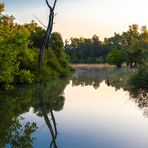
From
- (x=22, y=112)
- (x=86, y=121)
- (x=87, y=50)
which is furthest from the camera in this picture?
(x=87, y=50)

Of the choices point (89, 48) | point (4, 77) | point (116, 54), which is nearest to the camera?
point (4, 77)

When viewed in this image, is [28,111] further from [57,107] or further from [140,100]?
[140,100]

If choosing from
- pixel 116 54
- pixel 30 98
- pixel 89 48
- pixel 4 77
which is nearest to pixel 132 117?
pixel 30 98

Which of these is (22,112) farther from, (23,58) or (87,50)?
(87,50)

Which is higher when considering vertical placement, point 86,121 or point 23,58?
point 23,58

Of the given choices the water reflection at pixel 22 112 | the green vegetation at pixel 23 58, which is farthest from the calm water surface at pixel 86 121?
the green vegetation at pixel 23 58

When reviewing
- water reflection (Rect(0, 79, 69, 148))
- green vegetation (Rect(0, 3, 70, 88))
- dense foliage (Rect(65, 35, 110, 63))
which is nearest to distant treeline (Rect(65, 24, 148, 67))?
dense foliage (Rect(65, 35, 110, 63))

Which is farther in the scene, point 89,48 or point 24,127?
point 89,48

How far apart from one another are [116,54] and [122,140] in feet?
243

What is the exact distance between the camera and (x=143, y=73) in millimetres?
25172

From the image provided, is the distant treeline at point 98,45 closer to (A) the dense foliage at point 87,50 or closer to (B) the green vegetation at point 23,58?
(A) the dense foliage at point 87,50

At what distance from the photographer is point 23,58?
29.8 m

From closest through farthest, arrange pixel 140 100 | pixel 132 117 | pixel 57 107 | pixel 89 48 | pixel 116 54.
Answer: pixel 132 117
pixel 57 107
pixel 140 100
pixel 116 54
pixel 89 48

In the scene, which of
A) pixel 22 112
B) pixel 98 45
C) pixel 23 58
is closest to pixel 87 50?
pixel 98 45
